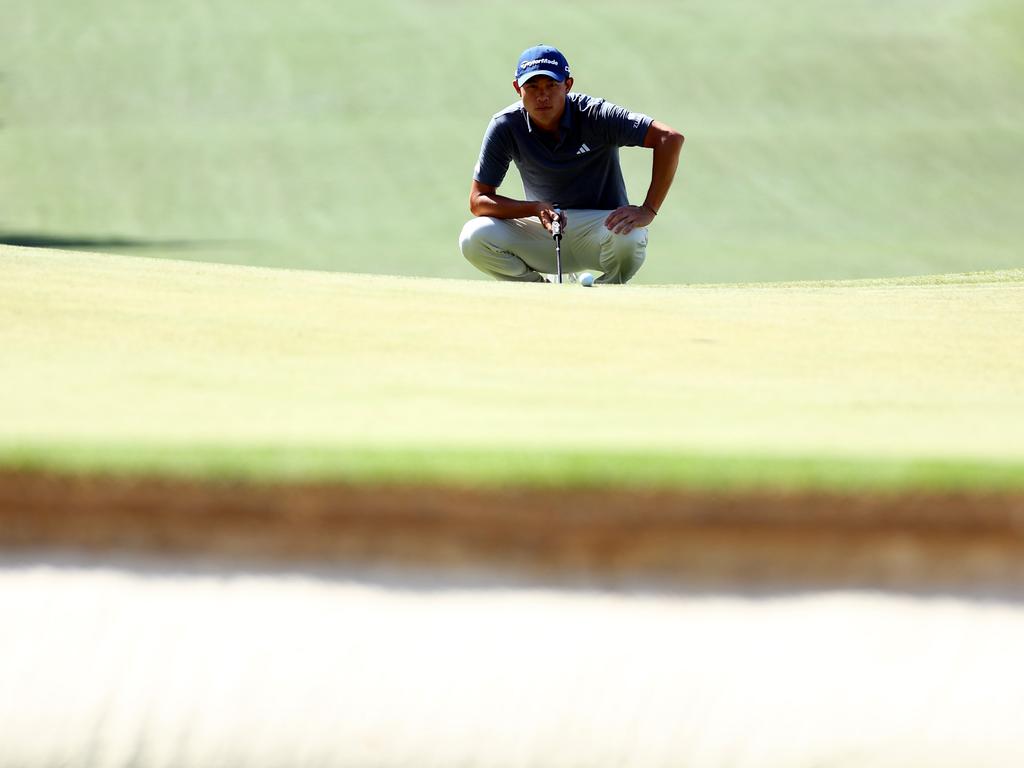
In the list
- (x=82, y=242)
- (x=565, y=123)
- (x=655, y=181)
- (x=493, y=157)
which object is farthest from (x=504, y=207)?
(x=82, y=242)

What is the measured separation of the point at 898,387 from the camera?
101 centimetres

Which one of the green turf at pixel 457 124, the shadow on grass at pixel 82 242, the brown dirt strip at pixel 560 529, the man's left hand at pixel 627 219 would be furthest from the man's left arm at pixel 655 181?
the shadow on grass at pixel 82 242

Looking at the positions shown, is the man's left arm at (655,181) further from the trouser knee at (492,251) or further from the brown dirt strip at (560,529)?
the brown dirt strip at (560,529)

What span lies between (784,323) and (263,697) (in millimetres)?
763

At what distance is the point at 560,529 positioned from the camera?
0.75m

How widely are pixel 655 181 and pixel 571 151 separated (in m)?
0.20

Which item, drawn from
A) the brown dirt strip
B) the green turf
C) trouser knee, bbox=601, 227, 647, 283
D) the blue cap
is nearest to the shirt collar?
the blue cap

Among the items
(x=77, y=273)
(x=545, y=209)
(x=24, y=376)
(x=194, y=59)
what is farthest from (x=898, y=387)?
(x=194, y=59)

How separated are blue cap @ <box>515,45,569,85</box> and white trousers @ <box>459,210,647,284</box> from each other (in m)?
0.38

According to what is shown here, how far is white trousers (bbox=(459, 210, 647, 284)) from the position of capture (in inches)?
121

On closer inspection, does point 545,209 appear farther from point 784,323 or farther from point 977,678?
point 977,678

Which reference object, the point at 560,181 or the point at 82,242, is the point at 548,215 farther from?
the point at 82,242

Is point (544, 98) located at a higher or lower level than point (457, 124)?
lower

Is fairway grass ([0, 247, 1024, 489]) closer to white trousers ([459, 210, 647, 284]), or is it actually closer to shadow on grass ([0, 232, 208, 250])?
white trousers ([459, 210, 647, 284])
